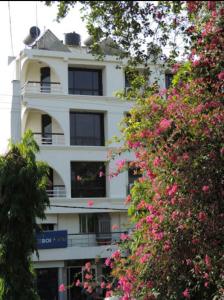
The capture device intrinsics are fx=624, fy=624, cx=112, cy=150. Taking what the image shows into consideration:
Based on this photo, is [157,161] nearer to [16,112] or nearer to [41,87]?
[16,112]

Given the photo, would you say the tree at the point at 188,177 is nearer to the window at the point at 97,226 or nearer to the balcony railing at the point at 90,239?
the balcony railing at the point at 90,239

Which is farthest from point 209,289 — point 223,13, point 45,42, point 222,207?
point 45,42

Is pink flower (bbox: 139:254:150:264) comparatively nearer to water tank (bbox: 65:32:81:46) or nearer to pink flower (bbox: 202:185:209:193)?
pink flower (bbox: 202:185:209:193)

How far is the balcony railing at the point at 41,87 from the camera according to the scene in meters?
36.3

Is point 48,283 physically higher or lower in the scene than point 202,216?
lower

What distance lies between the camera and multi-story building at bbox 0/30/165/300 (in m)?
35.1

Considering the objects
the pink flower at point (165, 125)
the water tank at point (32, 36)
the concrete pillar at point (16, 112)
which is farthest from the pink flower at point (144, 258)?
the water tank at point (32, 36)

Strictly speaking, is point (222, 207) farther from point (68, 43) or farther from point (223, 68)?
point (68, 43)

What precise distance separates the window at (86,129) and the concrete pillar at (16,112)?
3.36 m

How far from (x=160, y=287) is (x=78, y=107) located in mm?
28740

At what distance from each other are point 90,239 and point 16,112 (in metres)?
8.47

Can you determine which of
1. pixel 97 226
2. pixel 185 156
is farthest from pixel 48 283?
pixel 185 156

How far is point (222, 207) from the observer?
8258 mm

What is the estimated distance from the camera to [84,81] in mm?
38625
